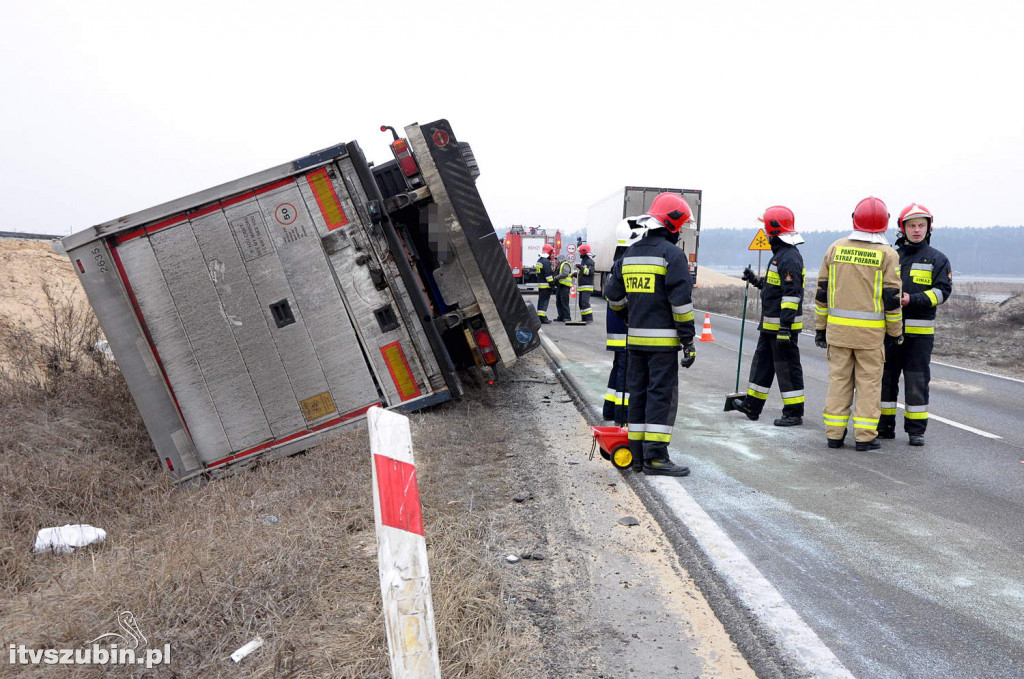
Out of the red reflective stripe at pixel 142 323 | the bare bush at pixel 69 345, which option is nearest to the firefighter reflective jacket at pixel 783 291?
the red reflective stripe at pixel 142 323

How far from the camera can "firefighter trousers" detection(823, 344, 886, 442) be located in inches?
223

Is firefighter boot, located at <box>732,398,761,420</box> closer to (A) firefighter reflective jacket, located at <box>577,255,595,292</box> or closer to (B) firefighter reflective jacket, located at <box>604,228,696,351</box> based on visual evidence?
(B) firefighter reflective jacket, located at <box>604,228,696,351</box>

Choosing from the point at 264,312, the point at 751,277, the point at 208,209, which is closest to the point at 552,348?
the point at 751,277

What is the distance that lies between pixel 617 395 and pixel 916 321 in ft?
8.82

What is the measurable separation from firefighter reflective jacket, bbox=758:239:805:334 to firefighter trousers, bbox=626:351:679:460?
1.86 m

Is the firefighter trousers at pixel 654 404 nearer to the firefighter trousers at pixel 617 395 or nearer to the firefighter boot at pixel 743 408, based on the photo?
the firefighter trousers at pixel 617 395

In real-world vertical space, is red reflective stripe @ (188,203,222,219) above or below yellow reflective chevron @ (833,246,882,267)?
above

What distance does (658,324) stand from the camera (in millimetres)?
4797

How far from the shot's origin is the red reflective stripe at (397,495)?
202 cm

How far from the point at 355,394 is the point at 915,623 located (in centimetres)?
431

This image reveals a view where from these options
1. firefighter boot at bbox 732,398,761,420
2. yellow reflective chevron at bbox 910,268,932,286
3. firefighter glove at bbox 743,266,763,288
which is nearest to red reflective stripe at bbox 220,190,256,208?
firefighter glove at bbox 743,266,763,288

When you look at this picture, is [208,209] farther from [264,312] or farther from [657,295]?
[657,295]

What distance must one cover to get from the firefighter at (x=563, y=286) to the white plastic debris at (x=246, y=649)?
14214mm

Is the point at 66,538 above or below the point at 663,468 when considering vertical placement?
above
